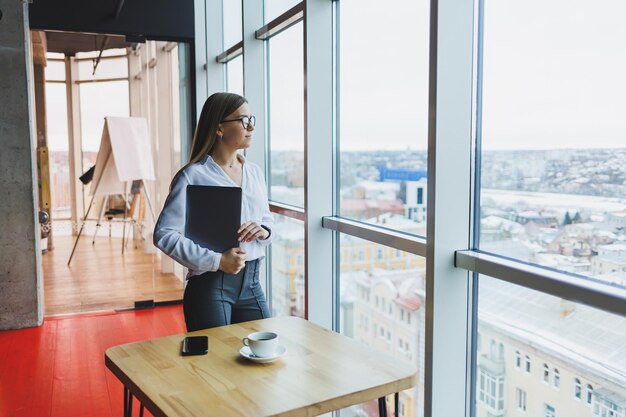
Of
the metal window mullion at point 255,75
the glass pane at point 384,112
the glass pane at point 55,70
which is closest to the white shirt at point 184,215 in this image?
the glass pane at point 384,112

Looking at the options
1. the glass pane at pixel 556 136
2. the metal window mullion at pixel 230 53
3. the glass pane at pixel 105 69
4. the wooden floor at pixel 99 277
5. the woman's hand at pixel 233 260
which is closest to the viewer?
the glass pane at pixel 556 136

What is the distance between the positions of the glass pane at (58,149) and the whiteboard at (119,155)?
0.25 m

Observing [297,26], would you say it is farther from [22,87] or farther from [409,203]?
[22,87]

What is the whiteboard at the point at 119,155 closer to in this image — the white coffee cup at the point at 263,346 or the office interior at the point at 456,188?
the office interior at the point at 456,188

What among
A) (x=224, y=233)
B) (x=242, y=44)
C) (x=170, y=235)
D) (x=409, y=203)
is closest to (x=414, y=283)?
(x=409, y=203)

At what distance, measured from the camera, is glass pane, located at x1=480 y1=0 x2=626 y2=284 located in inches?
61.0

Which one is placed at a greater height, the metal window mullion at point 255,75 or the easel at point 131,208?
the metal window mullion at point 255,75

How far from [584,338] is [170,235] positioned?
4.60 ft

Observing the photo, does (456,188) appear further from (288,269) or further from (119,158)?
(119,158)

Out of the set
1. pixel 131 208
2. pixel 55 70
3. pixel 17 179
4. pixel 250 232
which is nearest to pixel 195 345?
pixel 250 232

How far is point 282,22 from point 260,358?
264 centimetres

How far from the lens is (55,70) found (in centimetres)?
526

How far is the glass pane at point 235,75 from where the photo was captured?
4.89 m

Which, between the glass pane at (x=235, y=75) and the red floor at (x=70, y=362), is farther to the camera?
the glass pane at (x=235, y=75)
